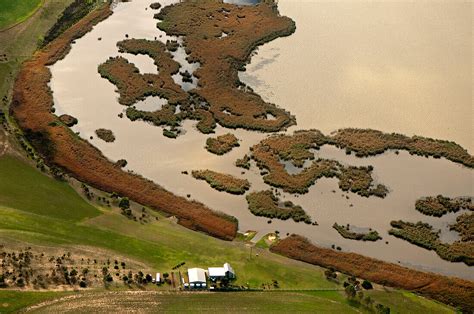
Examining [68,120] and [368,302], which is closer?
[368,302]

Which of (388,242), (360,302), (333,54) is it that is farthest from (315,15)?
(360,302)

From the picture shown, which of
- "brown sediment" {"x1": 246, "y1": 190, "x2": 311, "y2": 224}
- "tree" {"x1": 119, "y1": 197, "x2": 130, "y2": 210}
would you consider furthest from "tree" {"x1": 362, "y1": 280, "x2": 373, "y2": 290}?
"tree" {"x1": 119, "y1": 197, "x2": 130, "y2": 210}

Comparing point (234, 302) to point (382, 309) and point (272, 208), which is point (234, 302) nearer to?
point (382, 309)

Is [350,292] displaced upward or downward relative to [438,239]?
downward

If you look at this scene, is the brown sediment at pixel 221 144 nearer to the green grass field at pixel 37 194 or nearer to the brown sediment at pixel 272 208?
the brown sediment at pixel 272 208

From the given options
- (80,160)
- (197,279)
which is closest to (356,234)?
(197,279)

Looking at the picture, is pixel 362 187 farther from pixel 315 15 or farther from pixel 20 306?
pixel 315 15
